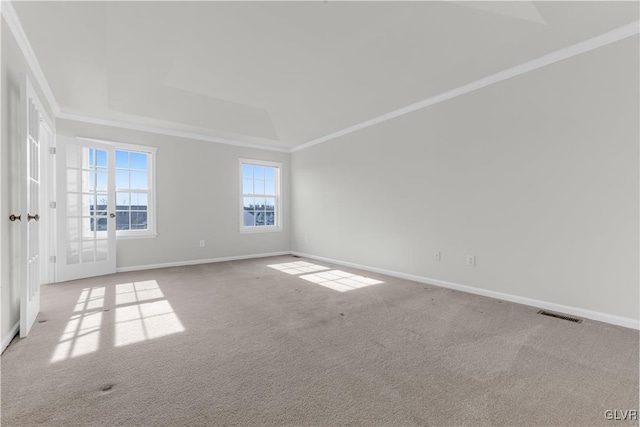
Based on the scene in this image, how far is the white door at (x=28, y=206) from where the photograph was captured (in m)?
2.22

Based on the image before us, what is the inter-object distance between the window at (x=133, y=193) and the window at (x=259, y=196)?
1.71 metres

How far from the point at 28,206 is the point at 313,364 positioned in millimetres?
2618

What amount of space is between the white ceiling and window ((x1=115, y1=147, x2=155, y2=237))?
0.99m

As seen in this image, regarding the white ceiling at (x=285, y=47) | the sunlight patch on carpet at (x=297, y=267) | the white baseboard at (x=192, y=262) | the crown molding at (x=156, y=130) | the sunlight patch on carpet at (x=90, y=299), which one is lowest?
the sunlight patch on carpet at (x=297, y=267)

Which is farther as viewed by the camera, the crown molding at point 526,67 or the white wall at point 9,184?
the crown molding at point 526,67

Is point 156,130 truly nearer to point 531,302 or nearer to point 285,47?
point 285,47

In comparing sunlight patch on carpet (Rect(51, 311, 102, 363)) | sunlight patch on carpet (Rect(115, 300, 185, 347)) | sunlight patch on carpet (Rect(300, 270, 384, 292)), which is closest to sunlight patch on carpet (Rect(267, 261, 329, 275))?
sunlight patch on carpet (Rect(300, 270, 384, 292))

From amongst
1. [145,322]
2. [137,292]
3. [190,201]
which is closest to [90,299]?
[137,292]

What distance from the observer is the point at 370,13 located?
92.2 inches

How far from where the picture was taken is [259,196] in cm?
652

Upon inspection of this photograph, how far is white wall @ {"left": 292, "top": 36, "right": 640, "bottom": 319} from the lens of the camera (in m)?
2.53

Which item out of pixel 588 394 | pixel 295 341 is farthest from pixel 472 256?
pixel 295 341

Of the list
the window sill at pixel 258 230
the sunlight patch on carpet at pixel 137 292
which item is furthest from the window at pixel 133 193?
the window sill at pixel 258 230

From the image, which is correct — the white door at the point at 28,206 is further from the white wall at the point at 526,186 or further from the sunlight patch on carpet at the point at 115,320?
the white wall at the point at 526,186
